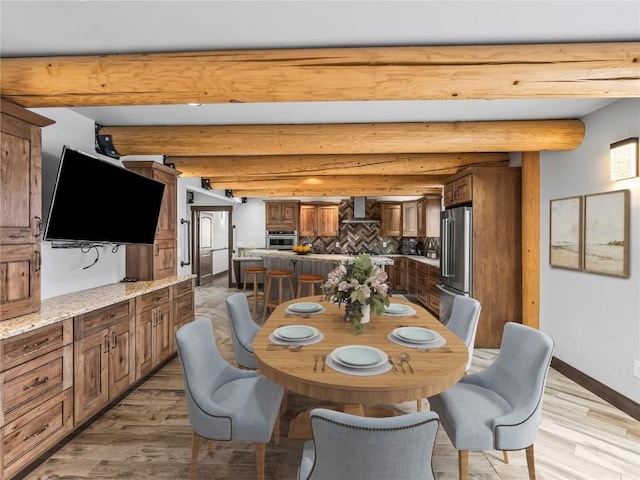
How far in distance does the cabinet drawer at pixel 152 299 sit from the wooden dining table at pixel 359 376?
1.53 m

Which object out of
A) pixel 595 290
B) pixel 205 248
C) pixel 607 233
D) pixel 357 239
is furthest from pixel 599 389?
pixel 205 248

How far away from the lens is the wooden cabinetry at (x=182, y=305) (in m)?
Answer: 3.58

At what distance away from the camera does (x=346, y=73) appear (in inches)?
→ 75.4

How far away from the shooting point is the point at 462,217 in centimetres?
400

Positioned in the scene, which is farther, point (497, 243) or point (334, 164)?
point (334, 164)

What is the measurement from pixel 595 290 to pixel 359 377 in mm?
2760

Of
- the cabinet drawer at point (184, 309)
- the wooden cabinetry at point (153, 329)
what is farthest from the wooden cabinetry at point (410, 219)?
the wooden cabinetry at point (153, 329)

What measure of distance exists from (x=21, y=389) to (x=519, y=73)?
11.4 ft

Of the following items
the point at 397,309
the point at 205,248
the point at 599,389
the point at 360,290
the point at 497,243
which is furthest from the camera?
the point at 205,248

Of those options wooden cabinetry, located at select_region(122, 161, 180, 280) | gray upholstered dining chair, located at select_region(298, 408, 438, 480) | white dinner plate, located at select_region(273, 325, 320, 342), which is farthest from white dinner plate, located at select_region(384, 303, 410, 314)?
wooden cabinetry, located at select_region(122, 161, 180, 280)

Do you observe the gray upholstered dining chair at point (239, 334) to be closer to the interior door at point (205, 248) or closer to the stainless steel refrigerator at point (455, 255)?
the stainless steel refrigerator at point (455, 255)

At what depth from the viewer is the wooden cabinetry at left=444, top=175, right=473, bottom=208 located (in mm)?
3966

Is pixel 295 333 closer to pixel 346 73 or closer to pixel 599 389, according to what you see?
pixel 346 73

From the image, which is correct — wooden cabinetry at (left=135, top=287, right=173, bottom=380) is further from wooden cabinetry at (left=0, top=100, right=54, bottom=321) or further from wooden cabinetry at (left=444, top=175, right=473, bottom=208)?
wooden cabinetry at (left=444, top=175, right=473, bottom=208)
